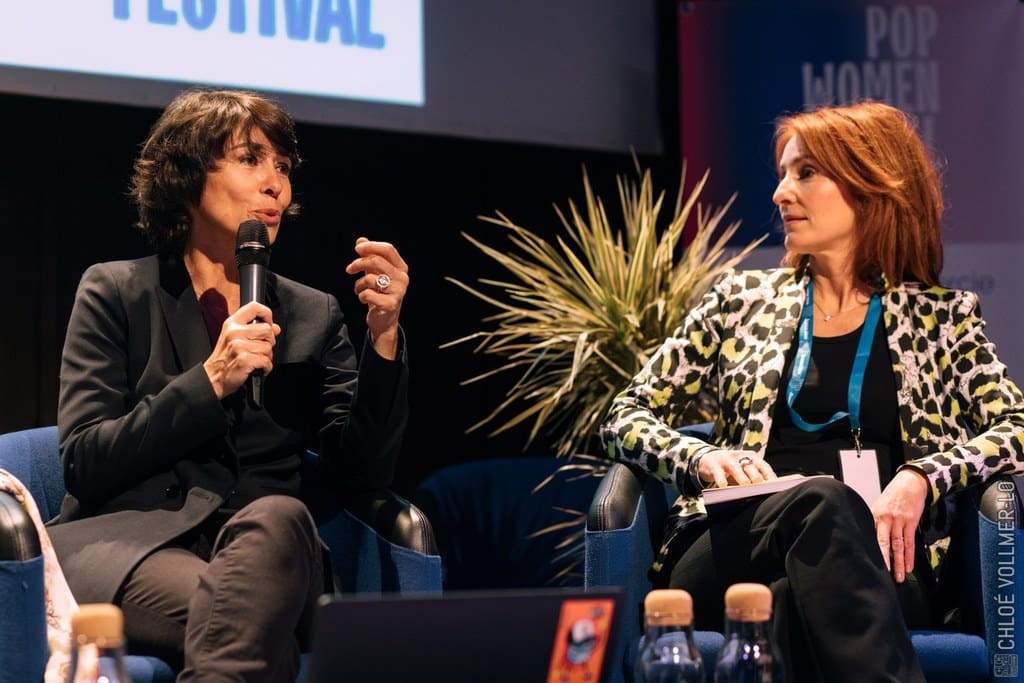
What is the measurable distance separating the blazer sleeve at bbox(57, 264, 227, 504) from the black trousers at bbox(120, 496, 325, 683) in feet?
0.59

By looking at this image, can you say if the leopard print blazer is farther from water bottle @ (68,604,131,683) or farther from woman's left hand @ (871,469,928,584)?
water bottle @ (68,604,131,683)

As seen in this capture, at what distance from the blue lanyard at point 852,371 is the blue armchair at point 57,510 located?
0.84 meters

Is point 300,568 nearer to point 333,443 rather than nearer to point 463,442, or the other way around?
point 333,443

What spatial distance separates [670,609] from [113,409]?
4.33 feet

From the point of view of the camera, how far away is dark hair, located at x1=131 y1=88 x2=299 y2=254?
8.89ft

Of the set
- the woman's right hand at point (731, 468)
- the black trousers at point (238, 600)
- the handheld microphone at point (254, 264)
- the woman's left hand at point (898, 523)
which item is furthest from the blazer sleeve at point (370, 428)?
the woman's left hand at point (898, 523)

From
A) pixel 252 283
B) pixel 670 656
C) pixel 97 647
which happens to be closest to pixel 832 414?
pixel 252 283

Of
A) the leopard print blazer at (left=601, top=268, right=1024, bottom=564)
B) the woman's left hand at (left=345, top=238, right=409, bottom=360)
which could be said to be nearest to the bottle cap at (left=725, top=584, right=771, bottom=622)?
the leopard print blazer at (left=601, top=268, right=1024, bottom=564)

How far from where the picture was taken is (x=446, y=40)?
4.48 meters

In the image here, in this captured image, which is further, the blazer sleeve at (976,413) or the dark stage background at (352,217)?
the dark stage background at (352,217)

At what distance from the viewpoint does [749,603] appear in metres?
1.56

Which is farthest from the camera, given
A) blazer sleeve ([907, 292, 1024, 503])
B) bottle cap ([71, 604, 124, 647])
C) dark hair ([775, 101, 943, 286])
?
dark hair ([775, 101, 943, 286])

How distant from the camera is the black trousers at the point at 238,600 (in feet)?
Answer: 5.99

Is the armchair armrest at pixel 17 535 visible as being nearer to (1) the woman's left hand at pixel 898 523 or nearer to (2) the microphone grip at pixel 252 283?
(2) the microphone grip at pixel 252 283
